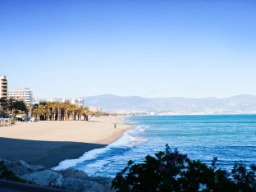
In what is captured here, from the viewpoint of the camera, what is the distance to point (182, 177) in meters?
4.36

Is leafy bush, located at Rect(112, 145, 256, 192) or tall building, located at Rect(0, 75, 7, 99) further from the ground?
tall building, located at Rect(0, 75, 7, 99)

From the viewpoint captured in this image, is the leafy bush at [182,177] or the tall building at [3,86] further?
the tall building at [3,86]

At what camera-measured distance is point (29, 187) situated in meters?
6.09

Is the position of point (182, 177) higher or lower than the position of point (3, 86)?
lower

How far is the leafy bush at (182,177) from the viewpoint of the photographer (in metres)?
4.08

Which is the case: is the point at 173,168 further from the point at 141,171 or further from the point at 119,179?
the point at 119,179

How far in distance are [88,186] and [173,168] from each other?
4.63 m

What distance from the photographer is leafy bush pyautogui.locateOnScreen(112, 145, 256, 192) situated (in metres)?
4.08

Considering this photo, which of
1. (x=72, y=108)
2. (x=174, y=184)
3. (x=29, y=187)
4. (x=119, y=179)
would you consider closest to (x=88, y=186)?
(x=29, y=187)

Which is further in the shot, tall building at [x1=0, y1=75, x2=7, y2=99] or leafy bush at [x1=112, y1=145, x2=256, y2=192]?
tall building at [x1=0, y1=75, x2=7, y2=99]

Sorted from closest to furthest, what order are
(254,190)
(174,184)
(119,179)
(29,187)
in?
1. (254,190)
2. (174,184)
3. (119,179)
4. (29,187)

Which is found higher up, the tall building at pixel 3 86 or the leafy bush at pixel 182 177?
the tall building at pixel 3 86

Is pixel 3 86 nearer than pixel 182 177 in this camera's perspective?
No

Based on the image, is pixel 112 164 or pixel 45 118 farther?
pixel 45 118
